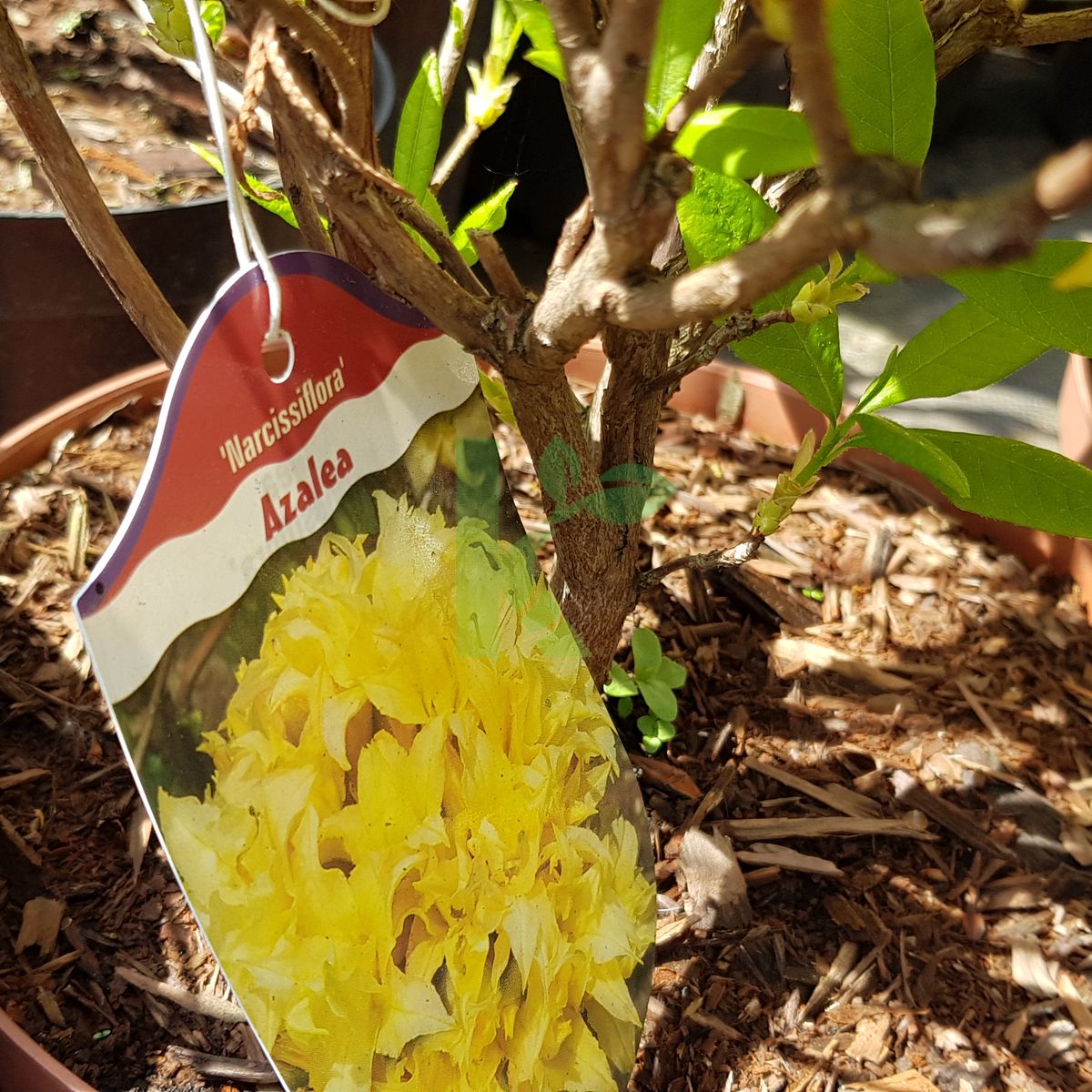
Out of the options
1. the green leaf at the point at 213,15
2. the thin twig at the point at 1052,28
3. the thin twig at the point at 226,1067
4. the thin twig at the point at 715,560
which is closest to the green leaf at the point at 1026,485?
the thin twig at the point at 715,560

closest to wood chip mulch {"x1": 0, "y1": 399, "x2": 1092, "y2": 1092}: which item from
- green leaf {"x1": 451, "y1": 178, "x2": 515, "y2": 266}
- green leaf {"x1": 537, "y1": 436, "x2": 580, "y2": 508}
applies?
green leaf {"x1": 537, "y1": 436, "x2": 580, "y2": 508}

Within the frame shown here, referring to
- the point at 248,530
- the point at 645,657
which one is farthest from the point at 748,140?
the point at 645,657

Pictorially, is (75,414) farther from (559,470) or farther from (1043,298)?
(1043,298)

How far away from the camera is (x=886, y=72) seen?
0.49 m

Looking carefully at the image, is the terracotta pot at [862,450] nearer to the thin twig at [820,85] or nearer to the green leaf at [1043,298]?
the green leaf at [1043,298]

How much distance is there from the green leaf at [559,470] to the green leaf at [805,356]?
132mm

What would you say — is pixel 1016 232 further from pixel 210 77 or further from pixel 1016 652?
pixel 1016 652

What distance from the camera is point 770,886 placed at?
2.86ft

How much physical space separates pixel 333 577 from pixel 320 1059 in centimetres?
24

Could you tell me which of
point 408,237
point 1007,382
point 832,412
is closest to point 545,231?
point 1007,382

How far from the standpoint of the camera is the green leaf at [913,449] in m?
0.57

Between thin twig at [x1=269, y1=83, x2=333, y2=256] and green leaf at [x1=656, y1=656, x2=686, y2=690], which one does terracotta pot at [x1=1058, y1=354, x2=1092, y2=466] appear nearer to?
green leaf at [x1=656, y1=656, x2=686, y2=690]

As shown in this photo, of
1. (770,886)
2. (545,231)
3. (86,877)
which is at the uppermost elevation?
(545,231)

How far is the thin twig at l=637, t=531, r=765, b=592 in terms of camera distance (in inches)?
27.8
